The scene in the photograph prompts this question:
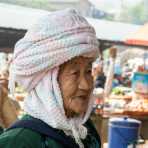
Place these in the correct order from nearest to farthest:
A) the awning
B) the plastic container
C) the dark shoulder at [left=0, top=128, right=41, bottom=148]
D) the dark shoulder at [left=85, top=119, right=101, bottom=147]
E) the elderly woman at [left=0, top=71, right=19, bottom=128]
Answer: the dark shoulder at [left=0, top=128, right=41, bottom=148], the dark shoulder at [left=85, top=119, right=101, bottom=147], the elderly woman at [left=0, top=71, right=19, bottom=128], the plastic container, the awning

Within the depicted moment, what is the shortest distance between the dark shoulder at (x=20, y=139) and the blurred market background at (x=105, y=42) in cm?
139

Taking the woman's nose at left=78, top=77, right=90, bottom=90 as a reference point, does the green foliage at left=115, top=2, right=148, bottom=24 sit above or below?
above

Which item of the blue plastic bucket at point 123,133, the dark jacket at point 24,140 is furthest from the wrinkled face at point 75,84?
the blue plastic bucket at point 123,133

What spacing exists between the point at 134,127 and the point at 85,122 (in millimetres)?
1465

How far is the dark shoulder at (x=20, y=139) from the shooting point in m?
1.34

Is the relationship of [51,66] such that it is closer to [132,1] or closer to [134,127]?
[134,127]

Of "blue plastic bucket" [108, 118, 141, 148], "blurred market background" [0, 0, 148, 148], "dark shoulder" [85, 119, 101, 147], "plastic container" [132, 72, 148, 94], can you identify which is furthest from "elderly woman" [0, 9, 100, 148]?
"plastic container" [132, 72, 148, 94]

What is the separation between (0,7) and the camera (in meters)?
7.27

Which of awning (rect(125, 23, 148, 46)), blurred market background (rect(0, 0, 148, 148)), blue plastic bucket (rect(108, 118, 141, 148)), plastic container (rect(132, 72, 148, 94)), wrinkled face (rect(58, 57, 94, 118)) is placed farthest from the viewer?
awning (rect(125, 23, 148, 46))

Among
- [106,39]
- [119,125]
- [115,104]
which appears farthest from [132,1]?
[119,125]

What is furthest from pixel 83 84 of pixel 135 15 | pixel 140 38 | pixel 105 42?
pixel 135 15

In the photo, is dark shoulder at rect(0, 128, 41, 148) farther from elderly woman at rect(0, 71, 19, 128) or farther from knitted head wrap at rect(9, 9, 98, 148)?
elderly woman at rect(0, 71, 19, 128)

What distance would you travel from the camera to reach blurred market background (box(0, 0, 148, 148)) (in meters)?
4.87

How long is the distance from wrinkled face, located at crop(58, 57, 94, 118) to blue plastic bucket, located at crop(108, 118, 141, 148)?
1.58 m
